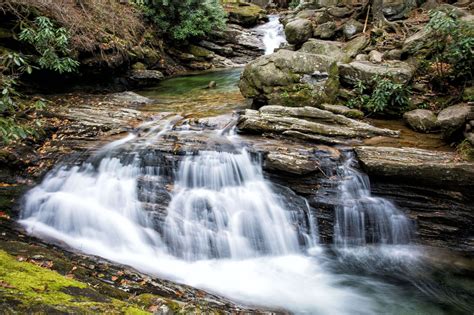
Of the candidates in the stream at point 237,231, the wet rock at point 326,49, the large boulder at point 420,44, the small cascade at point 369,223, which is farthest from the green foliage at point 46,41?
the large boulder at point 420,44

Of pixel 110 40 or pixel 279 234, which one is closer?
pixel 279 234

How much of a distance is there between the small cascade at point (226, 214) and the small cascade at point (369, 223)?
2.42 feet

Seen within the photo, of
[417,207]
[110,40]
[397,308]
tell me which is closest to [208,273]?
[397,308]

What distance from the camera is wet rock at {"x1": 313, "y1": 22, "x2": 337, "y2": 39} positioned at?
14.0 meters

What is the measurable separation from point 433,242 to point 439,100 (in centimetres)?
395

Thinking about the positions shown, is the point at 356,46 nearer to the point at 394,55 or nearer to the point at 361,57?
the point at 361,57

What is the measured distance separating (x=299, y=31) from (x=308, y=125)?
8187mm

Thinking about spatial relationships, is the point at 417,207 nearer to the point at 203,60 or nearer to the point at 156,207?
the point at 156,207

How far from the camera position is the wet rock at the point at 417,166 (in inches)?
229

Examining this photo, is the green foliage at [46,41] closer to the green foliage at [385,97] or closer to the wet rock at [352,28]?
the green foliage at [385,97]

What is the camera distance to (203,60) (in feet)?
59.6

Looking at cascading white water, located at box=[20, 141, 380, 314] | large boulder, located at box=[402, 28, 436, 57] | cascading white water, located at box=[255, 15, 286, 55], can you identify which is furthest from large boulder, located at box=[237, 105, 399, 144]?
cascading white water, located at box=[255, 15, 286, 55]

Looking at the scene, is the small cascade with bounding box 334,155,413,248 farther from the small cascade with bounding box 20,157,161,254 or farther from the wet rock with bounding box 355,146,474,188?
the small cascade with bounding box 20,157,161,254

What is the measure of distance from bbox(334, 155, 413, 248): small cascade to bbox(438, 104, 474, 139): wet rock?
209cm
